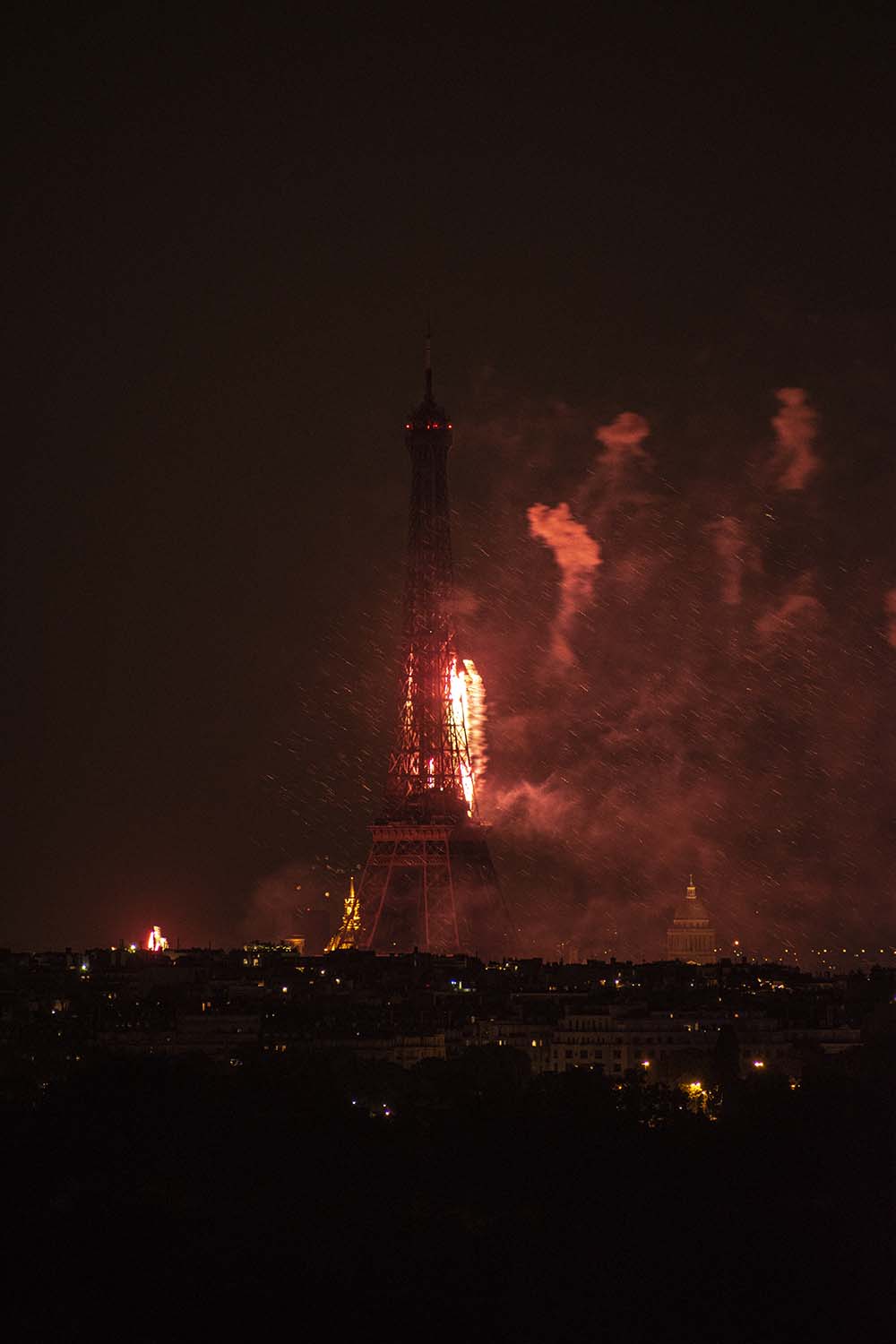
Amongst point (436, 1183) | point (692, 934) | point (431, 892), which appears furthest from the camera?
point (692, 934)

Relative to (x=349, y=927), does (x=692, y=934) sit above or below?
above

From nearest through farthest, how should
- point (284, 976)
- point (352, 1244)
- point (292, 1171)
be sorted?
point (352, 1244) → point (292, 1171) → point (284, 976)

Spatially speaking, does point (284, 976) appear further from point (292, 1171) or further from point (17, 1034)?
point (292, 1171)

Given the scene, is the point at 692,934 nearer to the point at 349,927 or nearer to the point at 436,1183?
the point at 349,927

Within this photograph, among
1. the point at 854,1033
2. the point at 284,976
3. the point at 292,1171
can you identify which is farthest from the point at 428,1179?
the point at 284,976

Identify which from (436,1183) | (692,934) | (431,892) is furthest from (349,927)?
(436,1183)
